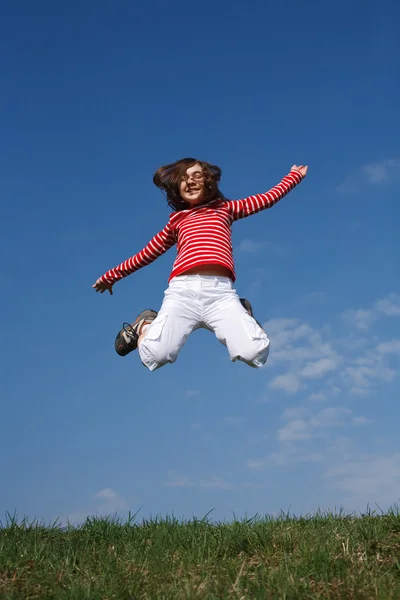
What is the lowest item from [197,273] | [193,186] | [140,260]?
[197,273]

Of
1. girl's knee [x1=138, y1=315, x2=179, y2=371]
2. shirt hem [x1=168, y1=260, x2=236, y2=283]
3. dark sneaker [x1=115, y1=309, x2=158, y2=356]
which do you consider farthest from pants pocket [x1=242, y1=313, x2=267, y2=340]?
dark sneaker [x1=115, y1=309, x2=158, y2=356]

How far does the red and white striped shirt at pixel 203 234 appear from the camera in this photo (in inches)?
243

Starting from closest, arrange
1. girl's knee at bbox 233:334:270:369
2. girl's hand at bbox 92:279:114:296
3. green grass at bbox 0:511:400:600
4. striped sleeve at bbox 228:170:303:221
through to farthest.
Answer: green grass at bbox 0:511:400:600 → girl's knee at bbox 233:334:270:369 → striped sleeve at bbox 228:170:303:221 → girl's hand at bbox 92:279:114:296

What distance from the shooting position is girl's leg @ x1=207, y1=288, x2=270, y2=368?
5934mm

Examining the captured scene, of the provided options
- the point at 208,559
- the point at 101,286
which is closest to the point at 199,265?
the point at 101,286

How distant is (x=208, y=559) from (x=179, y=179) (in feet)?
11.0

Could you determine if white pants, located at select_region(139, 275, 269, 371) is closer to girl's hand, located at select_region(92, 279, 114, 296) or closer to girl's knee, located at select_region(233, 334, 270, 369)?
girl's knee, located at select_region(233, 334, 270, 369)

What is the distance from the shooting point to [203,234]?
625cm

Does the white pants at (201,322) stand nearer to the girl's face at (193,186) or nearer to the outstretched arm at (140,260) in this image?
the outstretched arm at (140,260)

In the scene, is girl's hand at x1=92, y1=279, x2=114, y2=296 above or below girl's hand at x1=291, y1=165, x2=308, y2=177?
below

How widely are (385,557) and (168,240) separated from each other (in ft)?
10.9

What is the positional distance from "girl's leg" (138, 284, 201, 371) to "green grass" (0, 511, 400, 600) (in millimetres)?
1485

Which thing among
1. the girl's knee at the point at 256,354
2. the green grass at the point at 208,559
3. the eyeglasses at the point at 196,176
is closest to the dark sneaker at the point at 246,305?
the girl's knee at the point at 256,354

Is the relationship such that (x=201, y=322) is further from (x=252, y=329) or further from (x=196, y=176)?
(x=196, y=176)
